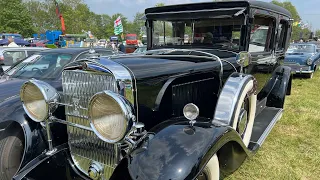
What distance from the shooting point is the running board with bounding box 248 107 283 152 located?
9.54 feet

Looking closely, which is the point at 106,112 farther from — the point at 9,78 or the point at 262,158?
the point at 9,78

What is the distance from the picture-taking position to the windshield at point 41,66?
4.80m

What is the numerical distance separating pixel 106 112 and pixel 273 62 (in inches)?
129

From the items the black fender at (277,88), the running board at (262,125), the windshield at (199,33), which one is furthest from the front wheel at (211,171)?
the black fender at (277,88)

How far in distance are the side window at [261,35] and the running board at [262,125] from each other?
1026 mm

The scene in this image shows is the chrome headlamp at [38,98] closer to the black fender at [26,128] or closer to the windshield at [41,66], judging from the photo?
the black fender at [26,128]

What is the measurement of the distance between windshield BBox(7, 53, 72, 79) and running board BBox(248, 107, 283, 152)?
3426 millimetres

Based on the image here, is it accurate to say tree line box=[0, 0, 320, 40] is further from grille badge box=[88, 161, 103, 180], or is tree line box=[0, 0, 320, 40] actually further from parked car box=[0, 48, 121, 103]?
grille badge box=[88, 161, 103, 180]

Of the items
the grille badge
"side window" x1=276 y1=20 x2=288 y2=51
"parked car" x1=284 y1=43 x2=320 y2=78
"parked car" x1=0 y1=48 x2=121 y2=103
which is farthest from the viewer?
"parked car" x1=284 y1=43 x2=320 y2=78

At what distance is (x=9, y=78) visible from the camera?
525 cm

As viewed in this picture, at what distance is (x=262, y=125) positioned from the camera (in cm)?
363

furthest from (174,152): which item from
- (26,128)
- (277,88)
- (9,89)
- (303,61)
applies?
(303,61)

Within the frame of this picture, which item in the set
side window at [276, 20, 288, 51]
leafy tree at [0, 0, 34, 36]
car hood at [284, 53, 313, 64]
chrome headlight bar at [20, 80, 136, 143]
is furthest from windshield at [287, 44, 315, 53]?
leafy tree at [0, 0, 34, 36]

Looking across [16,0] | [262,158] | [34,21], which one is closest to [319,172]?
[262,158]
